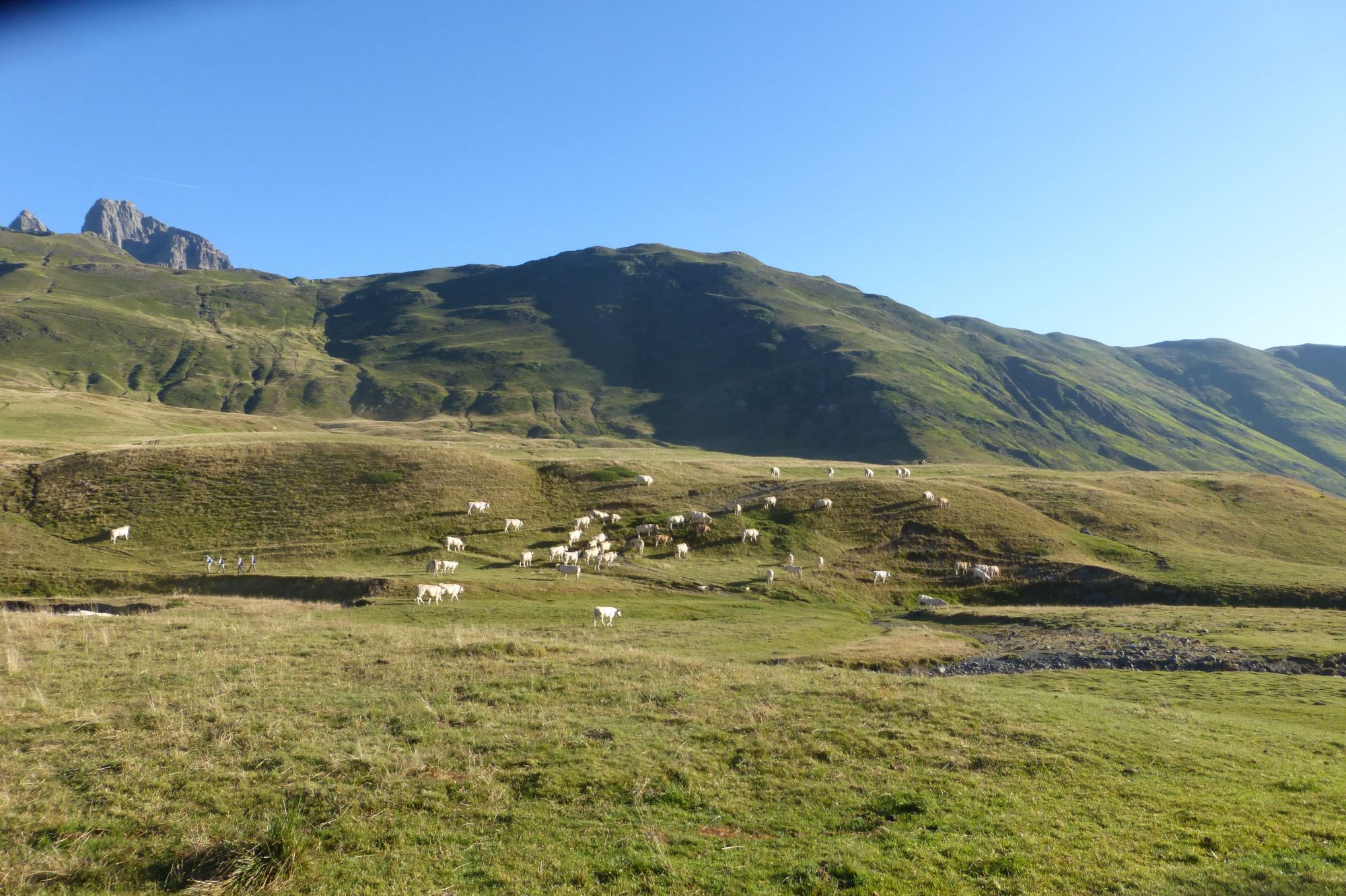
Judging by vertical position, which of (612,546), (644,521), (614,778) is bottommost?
(612,546)

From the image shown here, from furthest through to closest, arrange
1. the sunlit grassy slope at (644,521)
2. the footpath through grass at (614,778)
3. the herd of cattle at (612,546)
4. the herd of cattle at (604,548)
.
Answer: the sunlit grassy slope at (644,521)
the herd of cattle at (612,546)
the herd of cattle at (604,548)
the footpath through grass at (614,778)

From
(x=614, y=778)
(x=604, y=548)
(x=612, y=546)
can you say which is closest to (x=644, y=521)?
(x=612, y=546)

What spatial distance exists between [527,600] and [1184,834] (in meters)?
36.6

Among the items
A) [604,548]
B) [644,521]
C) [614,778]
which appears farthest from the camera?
[644,521]

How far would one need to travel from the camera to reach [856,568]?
57.2m

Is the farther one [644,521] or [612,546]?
[644,521]

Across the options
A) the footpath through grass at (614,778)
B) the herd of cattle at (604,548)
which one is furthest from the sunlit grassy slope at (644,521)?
the footpath through grass at (614,778)

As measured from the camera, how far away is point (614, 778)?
47.2 feet

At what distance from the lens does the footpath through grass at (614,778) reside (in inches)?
424

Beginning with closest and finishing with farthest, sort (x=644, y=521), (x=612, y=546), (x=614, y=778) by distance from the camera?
(x=614, y=778), (x=612, y=546), (x=644, y=521)

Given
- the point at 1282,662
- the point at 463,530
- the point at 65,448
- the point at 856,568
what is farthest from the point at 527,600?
the point at 65,448

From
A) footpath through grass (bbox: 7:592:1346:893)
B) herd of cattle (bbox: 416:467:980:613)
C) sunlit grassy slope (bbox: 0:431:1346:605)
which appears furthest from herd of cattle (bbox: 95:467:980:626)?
footpath through grass (bbox: 7:592:1346:893)

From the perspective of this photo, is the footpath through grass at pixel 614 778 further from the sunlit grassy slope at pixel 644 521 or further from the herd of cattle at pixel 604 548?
the sunlit grassy slope at pixel 644 521

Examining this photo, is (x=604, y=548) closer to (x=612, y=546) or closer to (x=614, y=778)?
(x=612, y=546)
